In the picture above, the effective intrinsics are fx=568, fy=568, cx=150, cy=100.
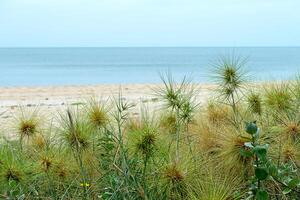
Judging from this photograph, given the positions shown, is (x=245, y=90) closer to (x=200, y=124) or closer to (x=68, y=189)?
(x=200, y=124)

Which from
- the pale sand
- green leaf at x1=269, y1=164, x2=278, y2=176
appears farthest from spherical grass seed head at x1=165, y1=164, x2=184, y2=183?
the pale sand

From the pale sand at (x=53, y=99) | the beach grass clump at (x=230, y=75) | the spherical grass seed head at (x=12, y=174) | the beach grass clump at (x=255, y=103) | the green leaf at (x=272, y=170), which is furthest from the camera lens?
the pale sand at (x=53, y=99)

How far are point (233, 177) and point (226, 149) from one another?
128 millimetres

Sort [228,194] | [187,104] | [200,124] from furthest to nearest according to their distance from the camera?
[200,124] → [187,104] → [228,194]

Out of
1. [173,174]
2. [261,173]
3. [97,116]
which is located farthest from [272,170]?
[97,116]

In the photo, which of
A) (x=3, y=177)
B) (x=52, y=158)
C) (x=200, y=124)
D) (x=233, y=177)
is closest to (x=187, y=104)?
(x=200, y=124)

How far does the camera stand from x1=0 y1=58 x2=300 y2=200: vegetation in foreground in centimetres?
210

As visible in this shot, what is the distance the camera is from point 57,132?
248 cm

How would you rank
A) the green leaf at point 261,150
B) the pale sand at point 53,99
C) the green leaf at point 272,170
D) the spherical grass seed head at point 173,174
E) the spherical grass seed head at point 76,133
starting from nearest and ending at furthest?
1. the green leaf at point 261,150
2. the green leaf at point 272,170
3. the spherical grass seed head at point 173,174
4. the spherical grass seed head at point 76,133
5. the pale sand at point 53,99

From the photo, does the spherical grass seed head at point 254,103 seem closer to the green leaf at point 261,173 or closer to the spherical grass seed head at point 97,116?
the spherical grass seed head at point 97,116

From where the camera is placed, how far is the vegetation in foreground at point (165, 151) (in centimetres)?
210

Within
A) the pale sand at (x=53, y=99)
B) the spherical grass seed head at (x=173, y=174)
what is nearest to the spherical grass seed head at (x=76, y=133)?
the spherical grass seed head at (x=173, y=174)

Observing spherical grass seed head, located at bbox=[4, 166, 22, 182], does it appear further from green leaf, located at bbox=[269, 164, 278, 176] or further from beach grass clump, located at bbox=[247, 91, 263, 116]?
beach grass clump, located at bbox=[247, 91, 263, 116]

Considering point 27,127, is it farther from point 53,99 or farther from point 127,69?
point 127,69
